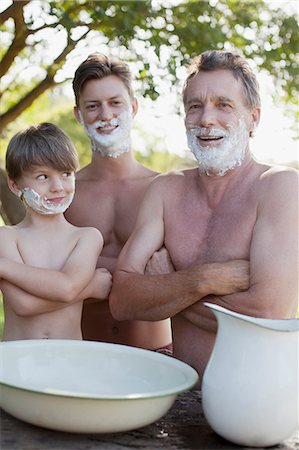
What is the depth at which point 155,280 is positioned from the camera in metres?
2.28

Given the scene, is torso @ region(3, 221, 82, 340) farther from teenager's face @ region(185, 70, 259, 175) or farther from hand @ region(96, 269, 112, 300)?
teenager's face @ region(185, 70, 259, 175)

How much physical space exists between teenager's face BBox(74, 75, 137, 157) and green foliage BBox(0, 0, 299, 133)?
143cm

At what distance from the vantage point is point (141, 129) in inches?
987

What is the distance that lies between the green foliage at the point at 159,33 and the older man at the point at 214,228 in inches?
80.2

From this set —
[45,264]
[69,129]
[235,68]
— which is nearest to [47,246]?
[45,264]

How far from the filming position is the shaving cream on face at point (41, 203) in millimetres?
2391

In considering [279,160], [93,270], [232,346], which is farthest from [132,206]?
[279,160]

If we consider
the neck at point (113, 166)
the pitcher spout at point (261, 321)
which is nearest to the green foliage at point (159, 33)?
the neck at point (113, 166)

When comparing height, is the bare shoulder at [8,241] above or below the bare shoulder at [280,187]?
below

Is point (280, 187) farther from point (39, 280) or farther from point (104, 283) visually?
point (39, 280)

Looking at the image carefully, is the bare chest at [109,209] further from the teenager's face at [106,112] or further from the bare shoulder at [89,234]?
the bare shoulder at [89,234]

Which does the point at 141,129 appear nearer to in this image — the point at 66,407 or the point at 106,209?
the point at 106,209

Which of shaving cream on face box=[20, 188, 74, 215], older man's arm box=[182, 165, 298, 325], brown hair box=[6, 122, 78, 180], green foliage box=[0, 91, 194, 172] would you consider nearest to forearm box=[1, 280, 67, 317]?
shaving cream on face box=[20, 188, 74, 215]

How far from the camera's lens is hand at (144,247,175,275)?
238cm
